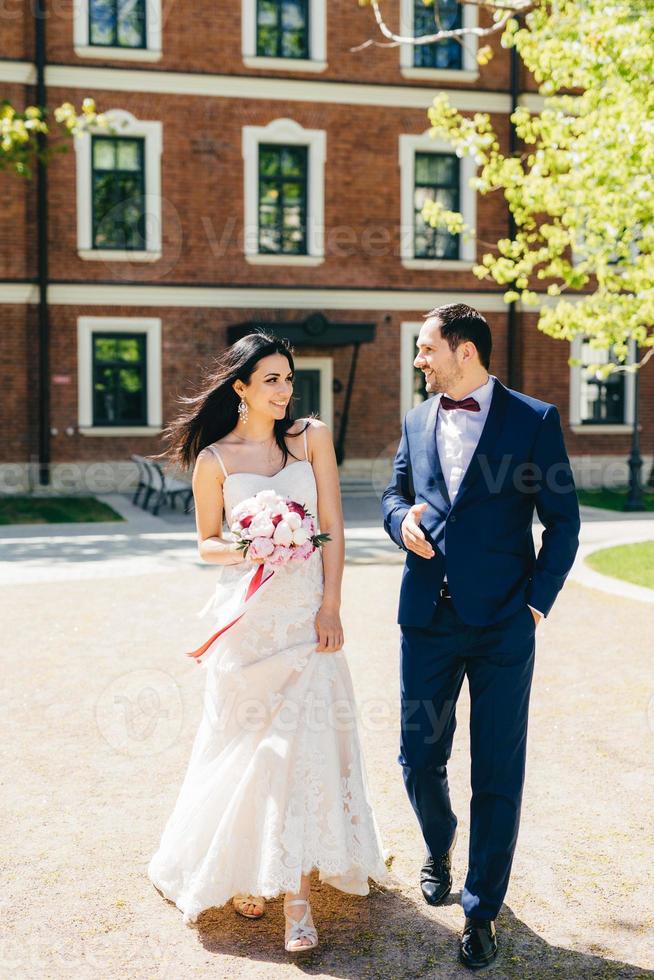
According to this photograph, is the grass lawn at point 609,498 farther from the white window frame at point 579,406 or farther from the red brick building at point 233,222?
the red brick building at point 233,222

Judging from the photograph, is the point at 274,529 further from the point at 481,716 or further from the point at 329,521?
the point at 481,716

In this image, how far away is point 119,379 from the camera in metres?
23.4

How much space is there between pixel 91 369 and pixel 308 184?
606 cm

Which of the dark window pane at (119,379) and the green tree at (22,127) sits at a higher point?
the green tree at (22,127)

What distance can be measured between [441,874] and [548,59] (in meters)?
10.3

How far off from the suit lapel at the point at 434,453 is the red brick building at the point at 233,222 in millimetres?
18527

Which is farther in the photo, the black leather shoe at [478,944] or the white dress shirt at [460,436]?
the white dress shirt at [460,436]

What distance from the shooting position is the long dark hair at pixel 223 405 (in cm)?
442

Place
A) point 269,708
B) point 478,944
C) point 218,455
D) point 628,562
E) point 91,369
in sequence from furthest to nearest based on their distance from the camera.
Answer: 1. point 91,369
2. point 628,562
3. point 218,455
4. point 269,708
5. point 478,944

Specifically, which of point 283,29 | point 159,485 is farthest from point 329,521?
point 283,29

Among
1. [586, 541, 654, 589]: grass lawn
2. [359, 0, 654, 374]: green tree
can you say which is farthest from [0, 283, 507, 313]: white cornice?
[586, 541, 654, 589]: grass lawn

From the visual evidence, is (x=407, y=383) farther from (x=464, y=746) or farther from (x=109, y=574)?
(x=464, y=746)

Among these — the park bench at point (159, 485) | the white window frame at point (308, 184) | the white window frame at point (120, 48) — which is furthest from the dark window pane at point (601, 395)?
the white window frame at point (120, 48)

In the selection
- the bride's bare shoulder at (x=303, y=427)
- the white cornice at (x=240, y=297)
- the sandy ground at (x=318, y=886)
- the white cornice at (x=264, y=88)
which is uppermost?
the white cornice at (x=264, y=88)
